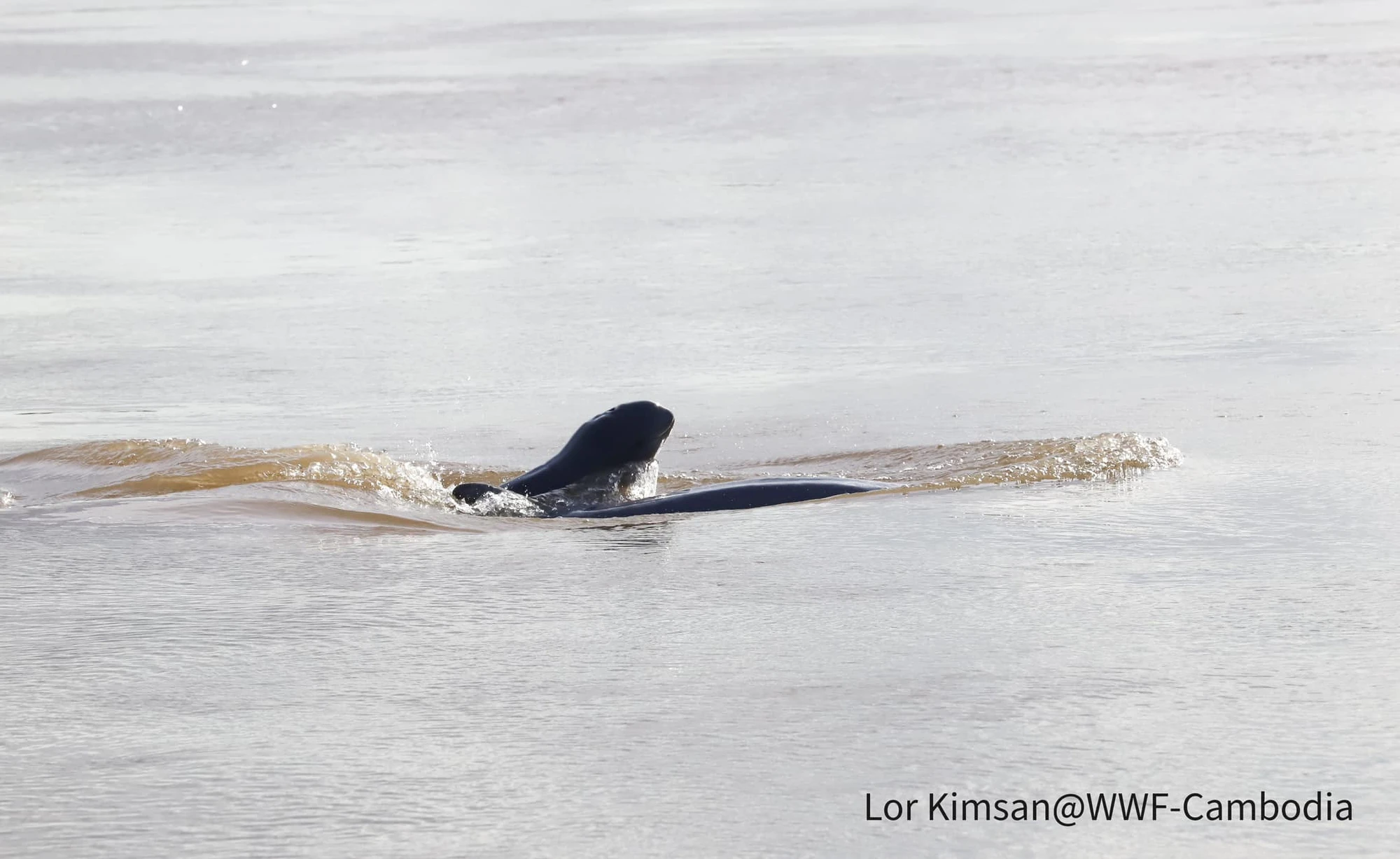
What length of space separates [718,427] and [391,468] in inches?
70.7

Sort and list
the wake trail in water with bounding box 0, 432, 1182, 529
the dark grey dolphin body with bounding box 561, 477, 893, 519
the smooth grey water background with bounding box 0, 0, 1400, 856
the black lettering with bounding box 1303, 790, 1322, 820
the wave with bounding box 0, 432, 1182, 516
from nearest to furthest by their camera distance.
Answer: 1. the black lettering with bounding box 1303, 790, 1322, 820
2. the smooth grey water background with bounding box 0, 0, 1400, 856
3. the dark grey dolphin body with bounding box 561, 477, 893, 519
4. the wake trail in water with bounding box 0, 432, 1182, 529
5. the wave with bounding box 0, 432, 1182, 516

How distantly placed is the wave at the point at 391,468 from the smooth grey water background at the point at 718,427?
247 mm

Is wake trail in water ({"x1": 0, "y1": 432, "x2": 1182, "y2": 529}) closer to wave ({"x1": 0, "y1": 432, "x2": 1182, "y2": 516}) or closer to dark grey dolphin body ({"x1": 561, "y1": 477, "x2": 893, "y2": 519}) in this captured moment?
wave ({"x1": 0, "y1": 432, "x2": 1182, "y2": 516})

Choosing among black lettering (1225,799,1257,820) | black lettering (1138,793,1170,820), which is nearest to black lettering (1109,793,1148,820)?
black lettering (1138,793,1170,820)

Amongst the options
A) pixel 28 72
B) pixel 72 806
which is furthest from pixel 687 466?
pixel 28 72

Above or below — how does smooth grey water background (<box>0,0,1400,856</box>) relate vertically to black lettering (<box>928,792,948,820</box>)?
above

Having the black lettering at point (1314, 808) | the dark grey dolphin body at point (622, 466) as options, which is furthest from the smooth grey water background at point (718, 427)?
the dark grey dolphin body at point (622, 466)

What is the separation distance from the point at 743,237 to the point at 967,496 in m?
7.08

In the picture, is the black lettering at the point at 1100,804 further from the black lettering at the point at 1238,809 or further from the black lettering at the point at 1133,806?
the black lettering at the point at 1238,809

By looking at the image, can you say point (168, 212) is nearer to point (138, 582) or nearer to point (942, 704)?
point (138, 582)

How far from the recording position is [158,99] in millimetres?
22531

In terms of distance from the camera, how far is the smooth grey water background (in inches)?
176

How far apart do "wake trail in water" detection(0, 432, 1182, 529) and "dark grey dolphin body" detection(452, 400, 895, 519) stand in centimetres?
30

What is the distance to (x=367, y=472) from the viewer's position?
864cm
